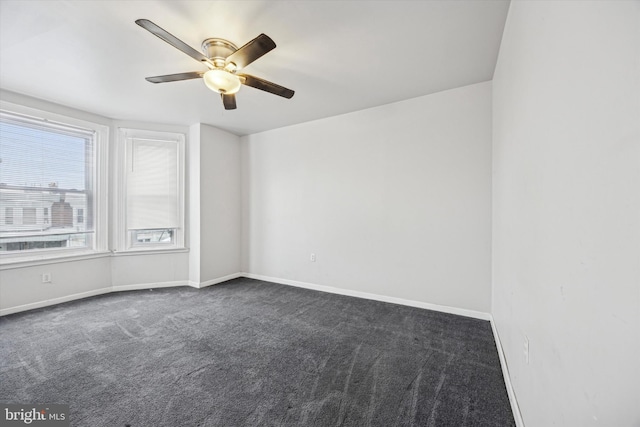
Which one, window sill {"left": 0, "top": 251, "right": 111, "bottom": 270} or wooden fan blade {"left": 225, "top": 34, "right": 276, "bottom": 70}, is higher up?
wooden fan blade {"left": 225, "top": 34, "right": 276, "bottom": 70}

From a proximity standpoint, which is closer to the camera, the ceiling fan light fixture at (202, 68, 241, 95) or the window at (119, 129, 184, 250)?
the ceiling fan light fixture at (202, 68, 241, 95)

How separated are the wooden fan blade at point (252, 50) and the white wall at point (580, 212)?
1.46 metres

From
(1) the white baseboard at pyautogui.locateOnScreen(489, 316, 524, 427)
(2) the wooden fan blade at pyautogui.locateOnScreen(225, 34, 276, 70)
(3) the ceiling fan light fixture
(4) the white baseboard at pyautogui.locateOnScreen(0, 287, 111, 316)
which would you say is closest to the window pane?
(4) the white baseboard at pyautogui.locateOnScreen(0, 287, 111, 316)

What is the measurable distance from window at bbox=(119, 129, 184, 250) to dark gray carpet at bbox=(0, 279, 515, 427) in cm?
124

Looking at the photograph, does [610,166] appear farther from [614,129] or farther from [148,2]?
[148,2]

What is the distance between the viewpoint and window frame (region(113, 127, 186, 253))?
3.94 meters

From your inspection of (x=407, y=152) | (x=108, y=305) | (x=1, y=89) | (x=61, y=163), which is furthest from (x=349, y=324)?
(x=1, y=89)

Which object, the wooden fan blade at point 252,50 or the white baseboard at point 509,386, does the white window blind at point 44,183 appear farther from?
the white baseboard at point 509,386

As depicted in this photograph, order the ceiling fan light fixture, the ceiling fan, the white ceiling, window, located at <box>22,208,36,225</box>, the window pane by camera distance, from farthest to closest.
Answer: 1. the window pane
2. window, located at <box>22,208,36,225</box>
3. the ceiling fan light fixture
4. the ceiling fan
5. the white ceiling

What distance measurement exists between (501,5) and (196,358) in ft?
11.6

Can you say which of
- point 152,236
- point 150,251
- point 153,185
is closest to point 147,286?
point 150,251

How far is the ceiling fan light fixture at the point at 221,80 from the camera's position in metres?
2.05

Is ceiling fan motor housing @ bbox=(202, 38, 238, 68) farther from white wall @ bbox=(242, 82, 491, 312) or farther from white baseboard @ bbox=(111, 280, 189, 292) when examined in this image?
white baseboard @ bbox=(111, 280, 189, 292)

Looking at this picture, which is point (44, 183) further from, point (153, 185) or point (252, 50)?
point (252, 50)
